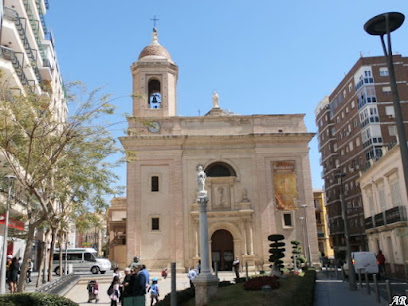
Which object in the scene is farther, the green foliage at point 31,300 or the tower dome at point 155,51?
the tower dome at point 155,51

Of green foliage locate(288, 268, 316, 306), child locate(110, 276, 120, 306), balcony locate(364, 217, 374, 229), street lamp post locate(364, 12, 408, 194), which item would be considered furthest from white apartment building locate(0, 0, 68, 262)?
balcony locate(364, 217, 374, 229)

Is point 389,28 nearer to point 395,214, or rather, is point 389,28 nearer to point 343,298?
point 343,298

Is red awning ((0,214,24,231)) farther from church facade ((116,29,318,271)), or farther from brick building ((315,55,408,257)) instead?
brick building ((315,55,408,257))

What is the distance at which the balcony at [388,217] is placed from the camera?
84.3ft

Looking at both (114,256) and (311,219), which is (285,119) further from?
(114,256)

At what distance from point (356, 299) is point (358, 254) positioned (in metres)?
8.90

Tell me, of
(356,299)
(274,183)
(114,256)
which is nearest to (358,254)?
(356,299)

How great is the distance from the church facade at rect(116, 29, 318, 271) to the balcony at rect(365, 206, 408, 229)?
4236mm

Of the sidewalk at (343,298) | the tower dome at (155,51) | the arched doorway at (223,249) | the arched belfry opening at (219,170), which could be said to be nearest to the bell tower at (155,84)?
the tower dome at (155,51)

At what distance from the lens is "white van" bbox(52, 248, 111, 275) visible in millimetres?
38500

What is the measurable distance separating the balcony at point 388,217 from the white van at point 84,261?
22963 mm

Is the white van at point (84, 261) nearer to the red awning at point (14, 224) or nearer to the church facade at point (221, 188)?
the church facade at point (221, 188)

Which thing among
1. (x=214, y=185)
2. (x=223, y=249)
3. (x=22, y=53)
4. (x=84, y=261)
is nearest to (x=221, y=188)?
(x=214, y=185)

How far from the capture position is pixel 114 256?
44219 millimetres
